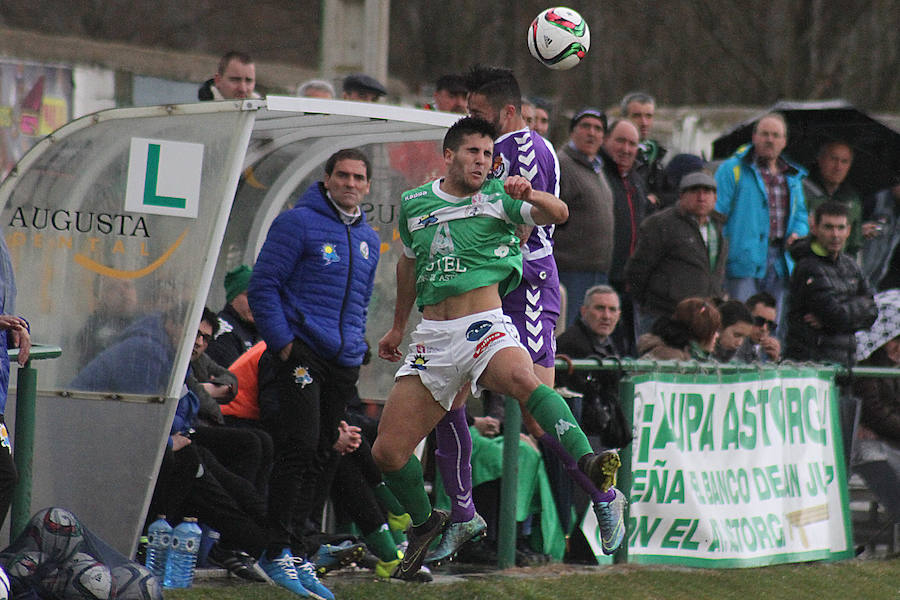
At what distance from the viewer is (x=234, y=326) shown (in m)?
10.2

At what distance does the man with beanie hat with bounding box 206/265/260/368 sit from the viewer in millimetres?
10055

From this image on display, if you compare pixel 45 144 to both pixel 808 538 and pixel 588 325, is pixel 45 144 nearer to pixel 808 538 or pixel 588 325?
pixel 588 325

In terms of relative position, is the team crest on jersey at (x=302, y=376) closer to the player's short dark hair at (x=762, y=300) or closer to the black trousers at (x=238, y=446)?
the black trousers at (x=238, y=446)

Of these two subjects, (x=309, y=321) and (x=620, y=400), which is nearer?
(x=309, y=321)

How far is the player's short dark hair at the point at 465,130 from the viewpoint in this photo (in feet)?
26.4

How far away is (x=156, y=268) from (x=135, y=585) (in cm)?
210

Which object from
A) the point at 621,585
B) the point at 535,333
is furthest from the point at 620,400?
the point at 535,333

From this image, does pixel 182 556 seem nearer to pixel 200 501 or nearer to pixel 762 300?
pixel 200 501

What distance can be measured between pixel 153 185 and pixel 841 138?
826 cm

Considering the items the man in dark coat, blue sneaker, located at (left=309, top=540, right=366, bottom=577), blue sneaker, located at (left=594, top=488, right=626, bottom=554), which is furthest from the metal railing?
the man in dark coat

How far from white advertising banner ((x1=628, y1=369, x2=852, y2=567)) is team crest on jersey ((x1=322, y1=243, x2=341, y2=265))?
248cm

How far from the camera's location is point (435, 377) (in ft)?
26.6

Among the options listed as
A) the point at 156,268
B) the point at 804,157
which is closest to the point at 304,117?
the point at 156,268

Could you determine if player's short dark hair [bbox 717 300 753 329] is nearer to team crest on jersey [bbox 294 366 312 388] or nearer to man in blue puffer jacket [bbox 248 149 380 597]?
man in blue puffer jacket [bbox 248 149 380 597]
